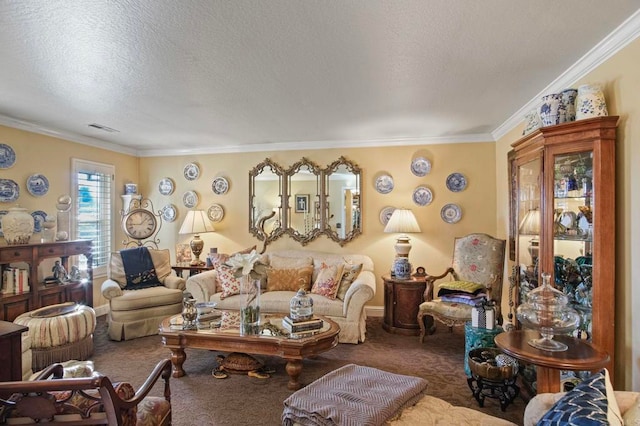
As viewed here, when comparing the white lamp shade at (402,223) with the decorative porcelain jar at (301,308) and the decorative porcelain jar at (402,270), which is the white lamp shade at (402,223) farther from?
the decorative porcelain jar at (301,308)

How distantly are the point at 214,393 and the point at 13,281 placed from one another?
2.54 m

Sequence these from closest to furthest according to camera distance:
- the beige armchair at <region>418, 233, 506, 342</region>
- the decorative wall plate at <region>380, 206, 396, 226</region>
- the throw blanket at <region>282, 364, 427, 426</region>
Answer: the throw blanket at <region>282, 364, 427, 426</region> → the beige armchair at <region>418, 233, 506, 342</region> → the decorative wall plate at <region>380, 206, 396, 226</region>

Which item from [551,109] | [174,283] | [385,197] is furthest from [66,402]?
[385,197]

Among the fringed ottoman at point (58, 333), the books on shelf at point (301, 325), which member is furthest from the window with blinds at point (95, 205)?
the books on shelf at point (301, 325)

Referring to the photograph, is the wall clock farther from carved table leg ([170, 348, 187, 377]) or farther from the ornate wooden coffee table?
carved table leg ([170, 348, 187, 377])

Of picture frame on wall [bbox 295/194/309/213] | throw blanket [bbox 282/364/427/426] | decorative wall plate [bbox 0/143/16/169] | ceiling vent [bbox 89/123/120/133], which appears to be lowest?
throw blanket [bbox 282/364/427/426]

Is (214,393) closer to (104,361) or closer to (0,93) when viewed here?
(104,361)

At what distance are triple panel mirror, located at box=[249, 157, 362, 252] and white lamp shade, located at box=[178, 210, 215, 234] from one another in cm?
64

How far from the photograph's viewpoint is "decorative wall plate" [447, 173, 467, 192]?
473 centimetres

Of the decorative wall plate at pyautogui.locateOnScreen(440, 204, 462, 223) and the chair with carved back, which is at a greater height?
the decorative wall plate at pyautogui.locateOnScreen(440, 204, 462, 223)

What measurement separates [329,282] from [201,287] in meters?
1.49

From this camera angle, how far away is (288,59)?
2.41m

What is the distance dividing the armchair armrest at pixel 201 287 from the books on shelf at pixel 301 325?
4.82 ft

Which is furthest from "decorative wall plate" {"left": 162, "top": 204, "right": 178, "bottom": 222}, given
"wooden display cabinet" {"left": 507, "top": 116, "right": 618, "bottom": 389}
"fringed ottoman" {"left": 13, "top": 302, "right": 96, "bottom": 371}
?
"wooden display cabinet" {"left": 507, "top": 116, "right": 618, "bottom": 389}
